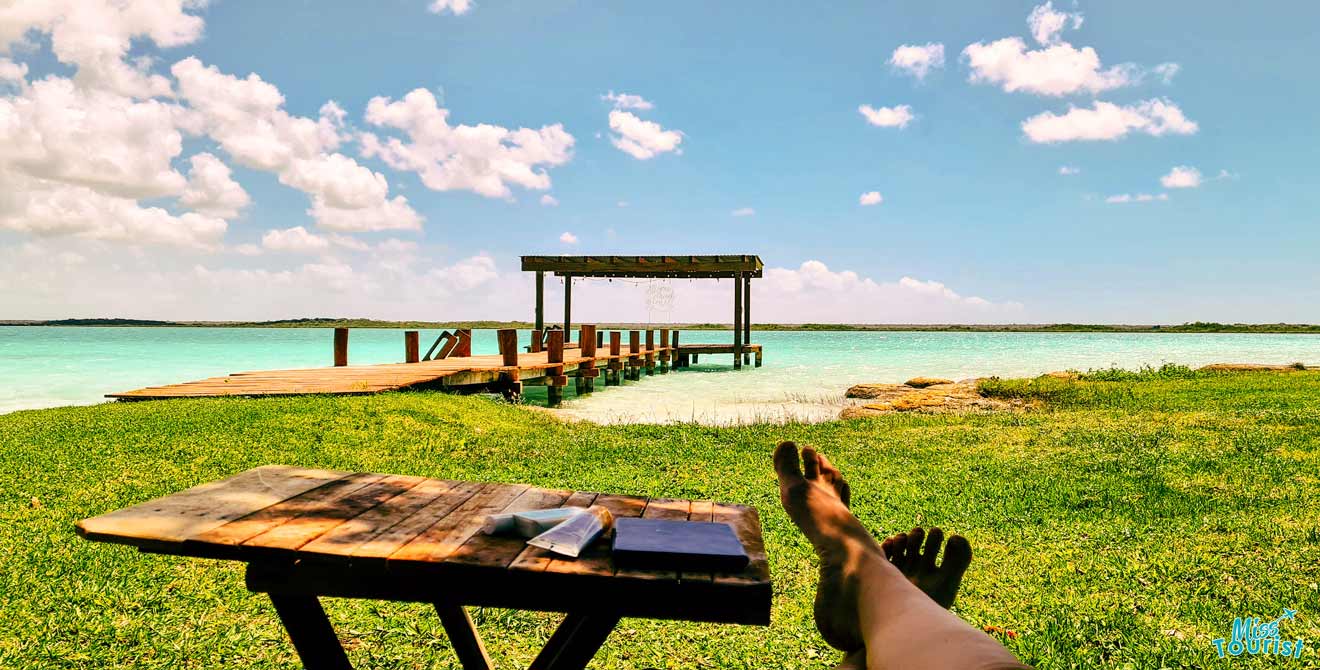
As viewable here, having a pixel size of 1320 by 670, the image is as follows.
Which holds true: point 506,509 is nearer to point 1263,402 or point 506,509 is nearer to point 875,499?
point 875,499

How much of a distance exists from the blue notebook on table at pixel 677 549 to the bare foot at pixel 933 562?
642 millimetres

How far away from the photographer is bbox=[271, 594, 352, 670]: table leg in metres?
2.11

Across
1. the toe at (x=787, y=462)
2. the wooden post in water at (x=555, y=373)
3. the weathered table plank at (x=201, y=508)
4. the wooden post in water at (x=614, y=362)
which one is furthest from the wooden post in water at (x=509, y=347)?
the toe at (x=787, y=462)

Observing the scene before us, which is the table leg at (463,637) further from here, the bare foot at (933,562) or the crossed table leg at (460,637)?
the bare foot at (933,562)

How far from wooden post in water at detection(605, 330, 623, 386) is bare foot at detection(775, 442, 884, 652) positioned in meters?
18.3

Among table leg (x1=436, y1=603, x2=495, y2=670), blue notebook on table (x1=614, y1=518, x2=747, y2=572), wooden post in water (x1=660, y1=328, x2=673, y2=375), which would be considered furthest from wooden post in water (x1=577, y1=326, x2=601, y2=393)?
blue notebook on table (x1=614, y1=518, x2=747, y2=572)

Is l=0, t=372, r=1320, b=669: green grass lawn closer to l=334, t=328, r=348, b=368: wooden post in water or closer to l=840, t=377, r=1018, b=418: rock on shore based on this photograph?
l=840, t=377, r=1018, b=418: rock on shore

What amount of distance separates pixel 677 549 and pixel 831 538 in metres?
0.61

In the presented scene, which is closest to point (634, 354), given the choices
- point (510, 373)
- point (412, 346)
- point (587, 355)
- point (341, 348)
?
point (587, 355)

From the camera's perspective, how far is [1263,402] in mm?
11188

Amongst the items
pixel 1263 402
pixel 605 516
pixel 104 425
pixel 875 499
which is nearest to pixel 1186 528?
pixel 875 499

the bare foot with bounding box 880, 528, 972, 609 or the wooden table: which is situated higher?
the wooden table

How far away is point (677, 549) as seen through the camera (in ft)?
5.91

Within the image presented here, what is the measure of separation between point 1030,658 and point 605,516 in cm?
222
